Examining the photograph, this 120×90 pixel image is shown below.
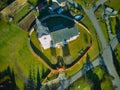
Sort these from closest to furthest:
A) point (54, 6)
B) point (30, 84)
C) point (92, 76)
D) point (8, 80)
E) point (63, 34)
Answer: point (30, 84)
point (8, 80)
point (92, 76)
point (63, 34)
point (54, 6)

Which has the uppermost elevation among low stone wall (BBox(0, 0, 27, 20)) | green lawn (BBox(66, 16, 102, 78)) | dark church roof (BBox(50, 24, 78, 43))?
low stone wall (BBox(0, 0, 27, 20))

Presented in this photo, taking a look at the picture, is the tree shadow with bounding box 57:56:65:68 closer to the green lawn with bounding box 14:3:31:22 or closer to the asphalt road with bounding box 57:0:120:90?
the asphalt road with bounding box 57:0:120:90

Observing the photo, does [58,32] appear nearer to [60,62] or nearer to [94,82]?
[60,62]

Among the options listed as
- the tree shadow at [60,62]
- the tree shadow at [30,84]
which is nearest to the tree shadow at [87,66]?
the tree shadow at [60,62]

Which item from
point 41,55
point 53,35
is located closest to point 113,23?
point 53,35

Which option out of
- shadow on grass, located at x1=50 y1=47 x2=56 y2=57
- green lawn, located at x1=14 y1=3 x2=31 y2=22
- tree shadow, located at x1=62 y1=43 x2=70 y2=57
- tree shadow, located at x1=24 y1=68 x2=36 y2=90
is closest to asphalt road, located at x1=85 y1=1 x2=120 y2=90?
tree shadow, located at x1=62 y1=43 x2=70 y2=57

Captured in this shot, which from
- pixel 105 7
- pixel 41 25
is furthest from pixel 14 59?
pixel 105 7
